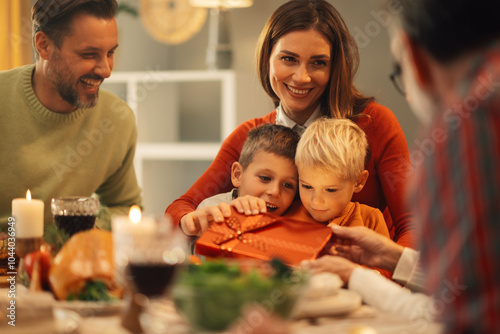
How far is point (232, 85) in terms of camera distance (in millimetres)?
4945

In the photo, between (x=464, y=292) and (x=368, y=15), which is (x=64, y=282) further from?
(x=368, y=15)

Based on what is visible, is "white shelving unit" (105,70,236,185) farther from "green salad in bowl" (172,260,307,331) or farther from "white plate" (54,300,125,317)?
"green salad in bowl" (172,260,307,331)

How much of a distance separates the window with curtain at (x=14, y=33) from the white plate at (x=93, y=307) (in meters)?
3.31

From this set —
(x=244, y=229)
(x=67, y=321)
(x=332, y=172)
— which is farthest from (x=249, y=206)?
(x=67, y=321)

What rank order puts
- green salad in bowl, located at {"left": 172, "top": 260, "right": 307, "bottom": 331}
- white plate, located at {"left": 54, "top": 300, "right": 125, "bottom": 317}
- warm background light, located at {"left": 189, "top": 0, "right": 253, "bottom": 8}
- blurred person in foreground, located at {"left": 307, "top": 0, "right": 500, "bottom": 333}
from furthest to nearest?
1. warm background light, located at {"left": 189, "top": 0, "right": 253, "bottom": 8}
2. white plate, located at {"left": 54, "top": 300, "right": 125, "bottom": 317}
3. green salad in bowl, located at {"left": 172, "top": 260, "right": 307, "bottom": 331}
4. blurred person in foreground, located at {"left": 307, "top": 0, "right": 500, "bottom": 333}

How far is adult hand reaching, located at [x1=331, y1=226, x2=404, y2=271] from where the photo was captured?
1.47 m

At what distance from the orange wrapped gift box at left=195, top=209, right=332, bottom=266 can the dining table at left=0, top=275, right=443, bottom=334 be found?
29 centimetres

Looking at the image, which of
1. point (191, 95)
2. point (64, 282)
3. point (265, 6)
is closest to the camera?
point (64, 282)

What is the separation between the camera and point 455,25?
75 centimetres

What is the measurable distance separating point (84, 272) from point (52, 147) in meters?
1.34

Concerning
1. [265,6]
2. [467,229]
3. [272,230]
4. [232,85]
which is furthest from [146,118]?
[467,229]

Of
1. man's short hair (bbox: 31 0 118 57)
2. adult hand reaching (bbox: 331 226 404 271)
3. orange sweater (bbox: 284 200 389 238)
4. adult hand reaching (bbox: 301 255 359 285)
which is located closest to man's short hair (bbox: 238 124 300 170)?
orange sweater (bbox: 284 200 389 238)

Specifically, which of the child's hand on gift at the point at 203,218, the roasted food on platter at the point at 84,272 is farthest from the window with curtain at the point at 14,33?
the roasted food on platter at the point at 84,272

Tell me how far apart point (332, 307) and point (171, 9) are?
4.47 meters
